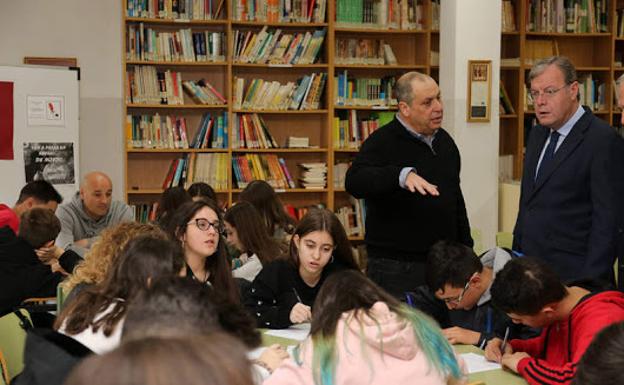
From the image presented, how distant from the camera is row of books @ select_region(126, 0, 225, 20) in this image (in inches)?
282

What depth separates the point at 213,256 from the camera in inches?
150

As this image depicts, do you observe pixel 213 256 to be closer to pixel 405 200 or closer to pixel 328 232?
pixel 328 232

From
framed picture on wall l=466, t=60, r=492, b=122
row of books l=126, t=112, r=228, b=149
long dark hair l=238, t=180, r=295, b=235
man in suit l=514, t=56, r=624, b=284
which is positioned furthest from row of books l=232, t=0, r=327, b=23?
man in suit l=514, t=56, r=624, b=284

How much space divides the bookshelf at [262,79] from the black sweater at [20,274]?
8.68 feet

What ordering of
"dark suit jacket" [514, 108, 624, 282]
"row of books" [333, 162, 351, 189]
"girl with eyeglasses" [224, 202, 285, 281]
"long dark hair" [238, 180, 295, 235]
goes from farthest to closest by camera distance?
"row of books" [333, 162, 351, 189] < "long dark hair" [238, 180, 295, 235] < "girl with eyeglasses" [224, 202, 285, 281] < "dark suit jacket" [514, 108, 624, 282]

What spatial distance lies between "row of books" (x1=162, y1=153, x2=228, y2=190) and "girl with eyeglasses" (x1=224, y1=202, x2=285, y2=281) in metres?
2.67

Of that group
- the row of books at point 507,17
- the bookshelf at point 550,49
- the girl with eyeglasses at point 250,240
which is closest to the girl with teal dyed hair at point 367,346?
the girl with eyeglasses at point 250,240

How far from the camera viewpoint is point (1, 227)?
15.7ft

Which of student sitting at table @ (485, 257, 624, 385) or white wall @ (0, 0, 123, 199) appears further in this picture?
white wall @ (0, 0, 123, 199)

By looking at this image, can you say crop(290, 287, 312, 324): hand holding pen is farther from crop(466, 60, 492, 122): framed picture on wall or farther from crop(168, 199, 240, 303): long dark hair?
crop(466, 60, 492, 122): framed picture on wall

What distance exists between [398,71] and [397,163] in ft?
12.7

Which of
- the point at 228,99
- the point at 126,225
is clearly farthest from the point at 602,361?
the point at 228,99

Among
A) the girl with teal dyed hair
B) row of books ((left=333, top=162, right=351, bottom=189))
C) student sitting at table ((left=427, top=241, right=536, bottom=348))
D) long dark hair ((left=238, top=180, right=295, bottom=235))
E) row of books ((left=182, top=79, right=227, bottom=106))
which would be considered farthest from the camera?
row of books ((left=333, top=162, right=351, bottom=189))

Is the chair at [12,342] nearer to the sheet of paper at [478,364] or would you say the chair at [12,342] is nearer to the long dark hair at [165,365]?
the sheet of paper at [478,364]
